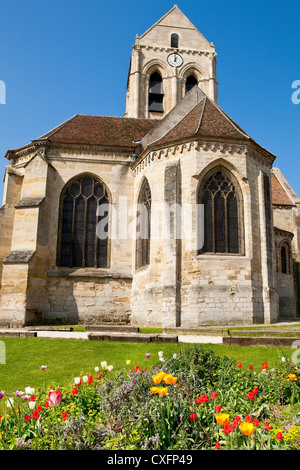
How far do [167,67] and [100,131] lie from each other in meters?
15.5

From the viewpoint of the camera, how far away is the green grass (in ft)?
18.6

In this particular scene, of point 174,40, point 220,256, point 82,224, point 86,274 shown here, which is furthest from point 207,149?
point 174,40

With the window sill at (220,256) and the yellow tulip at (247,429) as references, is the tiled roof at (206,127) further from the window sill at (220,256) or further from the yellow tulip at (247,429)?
the yellow tulip at (247,429)

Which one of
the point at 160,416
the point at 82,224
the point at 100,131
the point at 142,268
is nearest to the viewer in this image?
the point at 160,416

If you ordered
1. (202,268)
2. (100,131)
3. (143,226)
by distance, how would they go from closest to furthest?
1. (202,268)
2. (143,226)
3. (100,131)

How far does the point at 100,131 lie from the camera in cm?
1997

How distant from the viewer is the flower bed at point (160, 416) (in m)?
2.71

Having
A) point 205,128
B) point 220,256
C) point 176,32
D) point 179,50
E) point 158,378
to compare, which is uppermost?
point 176,32

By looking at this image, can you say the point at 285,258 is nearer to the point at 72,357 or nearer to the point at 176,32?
the point at 72,357

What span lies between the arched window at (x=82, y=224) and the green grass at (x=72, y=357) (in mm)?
7940

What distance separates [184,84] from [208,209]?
2056 cm

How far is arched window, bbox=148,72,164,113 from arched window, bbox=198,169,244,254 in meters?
18.2

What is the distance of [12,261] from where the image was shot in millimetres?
15180

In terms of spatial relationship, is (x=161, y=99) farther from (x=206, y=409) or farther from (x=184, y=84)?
(x=206, y=409)
